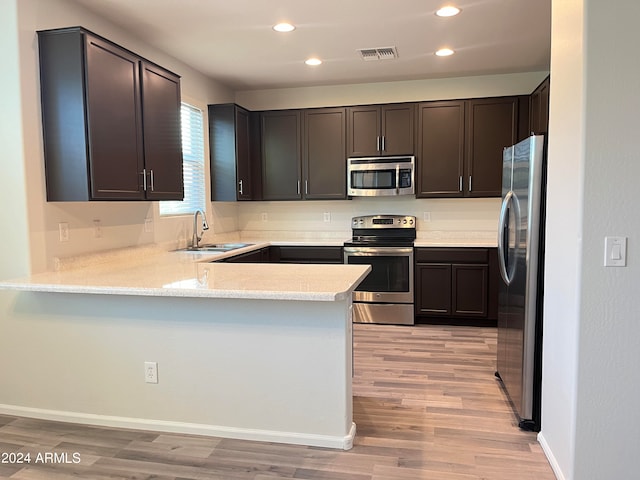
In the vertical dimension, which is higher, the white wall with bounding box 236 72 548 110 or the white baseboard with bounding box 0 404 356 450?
the white wall with bounding box 236 72 548 110

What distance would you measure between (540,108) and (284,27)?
7.88 ft

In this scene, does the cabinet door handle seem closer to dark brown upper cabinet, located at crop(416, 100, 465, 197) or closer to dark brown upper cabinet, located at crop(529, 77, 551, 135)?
dark brown upper cabinet, located at crop(416, 100, 465, 197)

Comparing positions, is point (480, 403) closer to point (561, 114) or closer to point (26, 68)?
point (561, 114)

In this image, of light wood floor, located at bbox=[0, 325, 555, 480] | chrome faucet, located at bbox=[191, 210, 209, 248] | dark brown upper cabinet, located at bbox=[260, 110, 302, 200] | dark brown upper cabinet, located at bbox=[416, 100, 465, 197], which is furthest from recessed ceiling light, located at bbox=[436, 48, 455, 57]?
light wood floor, located at bbox=[0, 325, 555, 480]

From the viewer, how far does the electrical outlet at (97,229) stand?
3.35 m

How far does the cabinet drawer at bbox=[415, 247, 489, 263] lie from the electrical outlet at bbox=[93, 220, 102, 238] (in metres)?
2.92

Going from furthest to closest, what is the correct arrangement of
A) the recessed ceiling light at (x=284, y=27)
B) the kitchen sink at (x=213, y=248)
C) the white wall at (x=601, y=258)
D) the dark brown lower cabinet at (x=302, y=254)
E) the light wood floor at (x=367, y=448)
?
the dark brown lower cabinet at (x=302, y=254) → the kitchen sink at (x=213, y=248) → the recessed ceiling light at (x=284, y=27) → the light wood floor at (x=367, y=448) → the white wall at (x=601, y=258)

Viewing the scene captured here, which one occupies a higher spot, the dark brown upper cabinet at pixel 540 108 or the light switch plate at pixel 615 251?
the dark brown upper cabinet at pixel 540 108

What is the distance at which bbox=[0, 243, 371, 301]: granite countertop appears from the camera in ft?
7.55

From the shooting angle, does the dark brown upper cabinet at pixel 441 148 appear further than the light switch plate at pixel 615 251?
Yes

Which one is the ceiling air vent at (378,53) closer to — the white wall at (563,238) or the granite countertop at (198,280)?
the white wall at (563,238)

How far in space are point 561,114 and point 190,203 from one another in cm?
347

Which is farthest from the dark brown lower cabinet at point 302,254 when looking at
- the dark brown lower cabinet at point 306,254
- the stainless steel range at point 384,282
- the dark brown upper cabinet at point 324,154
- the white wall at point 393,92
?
the white wall at point 393,92

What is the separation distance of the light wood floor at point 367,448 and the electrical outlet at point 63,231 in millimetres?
1099
